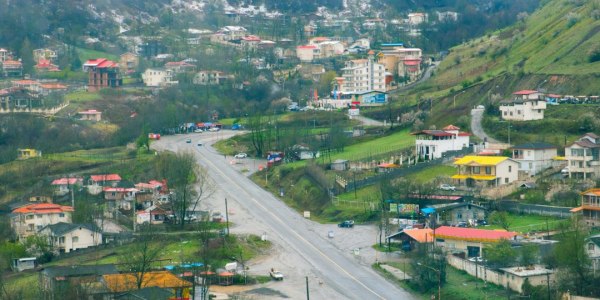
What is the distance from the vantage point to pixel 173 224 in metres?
53.6

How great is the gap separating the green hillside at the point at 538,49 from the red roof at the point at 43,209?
83.2 ft

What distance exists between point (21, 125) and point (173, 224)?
77.1 feet

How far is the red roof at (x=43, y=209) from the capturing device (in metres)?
54.4

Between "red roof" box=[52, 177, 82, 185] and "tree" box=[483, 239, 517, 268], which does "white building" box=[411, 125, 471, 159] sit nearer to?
"red roof" box=[52, 177, 82, 185]

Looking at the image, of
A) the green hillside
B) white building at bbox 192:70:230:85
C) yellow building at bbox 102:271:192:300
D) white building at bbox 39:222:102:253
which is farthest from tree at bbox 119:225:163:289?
white building at bbox 192:70:230:85

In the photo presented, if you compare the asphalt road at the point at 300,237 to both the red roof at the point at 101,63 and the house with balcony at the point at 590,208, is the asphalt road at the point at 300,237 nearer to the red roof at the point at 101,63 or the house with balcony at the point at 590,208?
the house with balcony at the point at 590,208

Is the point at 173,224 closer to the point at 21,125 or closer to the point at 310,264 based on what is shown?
the point at 310,264

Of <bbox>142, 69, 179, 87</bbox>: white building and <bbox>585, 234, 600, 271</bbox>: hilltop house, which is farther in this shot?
<bbox>142, 69, 179, 87</bbox>: white building

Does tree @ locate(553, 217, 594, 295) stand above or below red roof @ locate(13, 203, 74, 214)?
below

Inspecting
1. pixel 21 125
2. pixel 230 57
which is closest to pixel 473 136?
pixel 21 125

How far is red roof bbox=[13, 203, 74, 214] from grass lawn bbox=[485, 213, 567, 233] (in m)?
16.3

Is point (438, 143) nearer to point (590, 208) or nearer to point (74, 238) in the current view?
point (590, 208)

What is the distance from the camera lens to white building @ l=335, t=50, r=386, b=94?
86.0 m

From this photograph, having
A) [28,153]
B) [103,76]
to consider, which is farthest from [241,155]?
[103,76]
